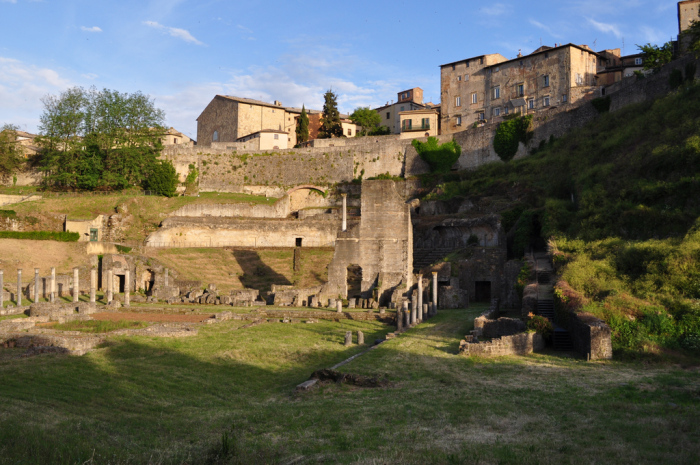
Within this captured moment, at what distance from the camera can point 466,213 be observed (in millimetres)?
44875

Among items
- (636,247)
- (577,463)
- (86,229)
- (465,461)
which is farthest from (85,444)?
(86,229)

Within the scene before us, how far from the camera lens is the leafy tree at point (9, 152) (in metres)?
61.1

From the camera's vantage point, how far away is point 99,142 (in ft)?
194

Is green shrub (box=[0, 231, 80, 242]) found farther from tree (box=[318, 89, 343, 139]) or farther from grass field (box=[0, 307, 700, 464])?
tree (box=[318, 89, 343, 139])

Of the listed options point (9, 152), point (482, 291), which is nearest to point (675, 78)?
point (482, 291)

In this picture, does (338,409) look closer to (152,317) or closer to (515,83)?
(152,317)

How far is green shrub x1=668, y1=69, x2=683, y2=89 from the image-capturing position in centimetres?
3981

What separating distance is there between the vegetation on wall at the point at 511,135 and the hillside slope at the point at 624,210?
2037 millimetres

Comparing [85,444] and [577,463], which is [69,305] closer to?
[85,444]

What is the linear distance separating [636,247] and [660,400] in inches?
485

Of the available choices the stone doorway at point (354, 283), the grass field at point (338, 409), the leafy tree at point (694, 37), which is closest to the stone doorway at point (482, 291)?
the stone doorway at point (354, 283)

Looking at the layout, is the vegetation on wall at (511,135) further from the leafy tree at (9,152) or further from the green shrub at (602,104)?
the leafy tree at (9,152)

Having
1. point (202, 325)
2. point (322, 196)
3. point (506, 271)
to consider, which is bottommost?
point (202, 325)

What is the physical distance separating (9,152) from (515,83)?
56659mm
